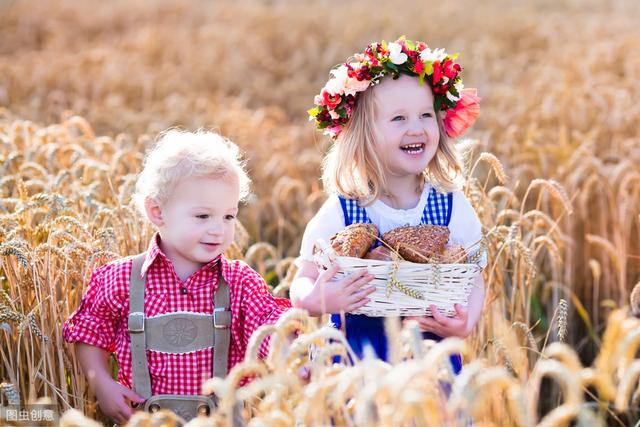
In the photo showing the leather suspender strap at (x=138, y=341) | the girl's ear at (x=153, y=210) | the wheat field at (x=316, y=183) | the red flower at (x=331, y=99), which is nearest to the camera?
the wheat field at (x=316, y=183)

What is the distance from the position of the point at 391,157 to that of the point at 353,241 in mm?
472

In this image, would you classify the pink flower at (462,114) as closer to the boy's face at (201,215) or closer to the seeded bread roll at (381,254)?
the seeded bread roll at (381,254)

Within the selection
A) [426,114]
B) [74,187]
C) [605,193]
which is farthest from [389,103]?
[605,193]

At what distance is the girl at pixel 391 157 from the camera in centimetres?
314

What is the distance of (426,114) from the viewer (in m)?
3.23

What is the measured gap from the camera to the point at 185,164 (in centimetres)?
297

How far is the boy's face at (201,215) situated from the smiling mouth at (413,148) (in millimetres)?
619

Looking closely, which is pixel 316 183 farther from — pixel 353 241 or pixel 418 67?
pixel 353 241

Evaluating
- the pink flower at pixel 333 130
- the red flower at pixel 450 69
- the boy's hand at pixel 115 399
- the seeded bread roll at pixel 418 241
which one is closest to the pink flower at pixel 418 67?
the red flower at pixel 450 69

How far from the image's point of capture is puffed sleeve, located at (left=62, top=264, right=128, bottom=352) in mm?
3053

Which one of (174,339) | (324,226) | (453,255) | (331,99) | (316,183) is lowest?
(174,339)

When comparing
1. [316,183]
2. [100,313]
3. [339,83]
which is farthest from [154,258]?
[316,183]

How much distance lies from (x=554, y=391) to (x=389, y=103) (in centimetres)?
216

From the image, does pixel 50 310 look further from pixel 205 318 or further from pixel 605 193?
pixel 605 193
